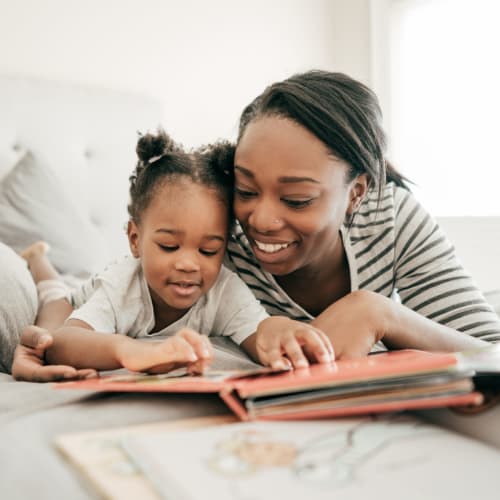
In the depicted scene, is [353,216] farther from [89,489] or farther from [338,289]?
[89,489]

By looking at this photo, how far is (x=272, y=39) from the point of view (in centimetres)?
299

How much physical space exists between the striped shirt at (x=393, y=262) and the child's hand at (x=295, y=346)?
427mm

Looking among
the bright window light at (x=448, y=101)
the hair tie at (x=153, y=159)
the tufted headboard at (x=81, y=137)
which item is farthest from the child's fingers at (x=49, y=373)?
the bright window light at (x=448, y=101)

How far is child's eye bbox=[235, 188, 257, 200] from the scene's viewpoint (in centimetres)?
110

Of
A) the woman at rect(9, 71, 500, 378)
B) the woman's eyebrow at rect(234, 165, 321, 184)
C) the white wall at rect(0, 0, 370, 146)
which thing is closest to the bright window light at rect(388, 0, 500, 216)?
the white wall at rect(0, 0, 370, 146)

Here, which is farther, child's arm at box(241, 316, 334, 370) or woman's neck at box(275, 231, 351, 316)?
woman's neck at box(275, 231, 351, 316)

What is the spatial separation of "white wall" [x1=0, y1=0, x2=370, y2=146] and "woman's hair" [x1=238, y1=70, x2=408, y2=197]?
1.35 meters

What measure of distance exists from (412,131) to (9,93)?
6.13ft

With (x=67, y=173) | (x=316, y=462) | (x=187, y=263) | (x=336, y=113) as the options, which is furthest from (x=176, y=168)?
(x=67, y=173)

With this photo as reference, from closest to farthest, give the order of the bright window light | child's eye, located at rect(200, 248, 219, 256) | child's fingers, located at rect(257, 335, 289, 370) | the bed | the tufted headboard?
child's fingers, located at rect(257, 335, 289, 370)
child's eye, located at rect(200, 248, 219, 256)
the bed
the tufted headboard
the bright window light

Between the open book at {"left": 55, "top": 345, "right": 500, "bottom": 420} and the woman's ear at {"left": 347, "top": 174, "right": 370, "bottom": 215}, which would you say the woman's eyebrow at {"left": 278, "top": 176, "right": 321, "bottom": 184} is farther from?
the open book at {"left": 55, "top": 345, "right": 500, "bottom": 420}

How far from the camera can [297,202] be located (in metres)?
1.08

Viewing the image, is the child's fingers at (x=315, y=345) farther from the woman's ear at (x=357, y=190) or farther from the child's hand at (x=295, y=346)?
the woman's ear at (x=357, y=190)

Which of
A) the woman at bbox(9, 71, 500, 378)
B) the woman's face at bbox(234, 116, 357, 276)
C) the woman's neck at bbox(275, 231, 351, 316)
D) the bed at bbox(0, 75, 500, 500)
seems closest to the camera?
the woman at bbox(9, 71, 500, 378)
